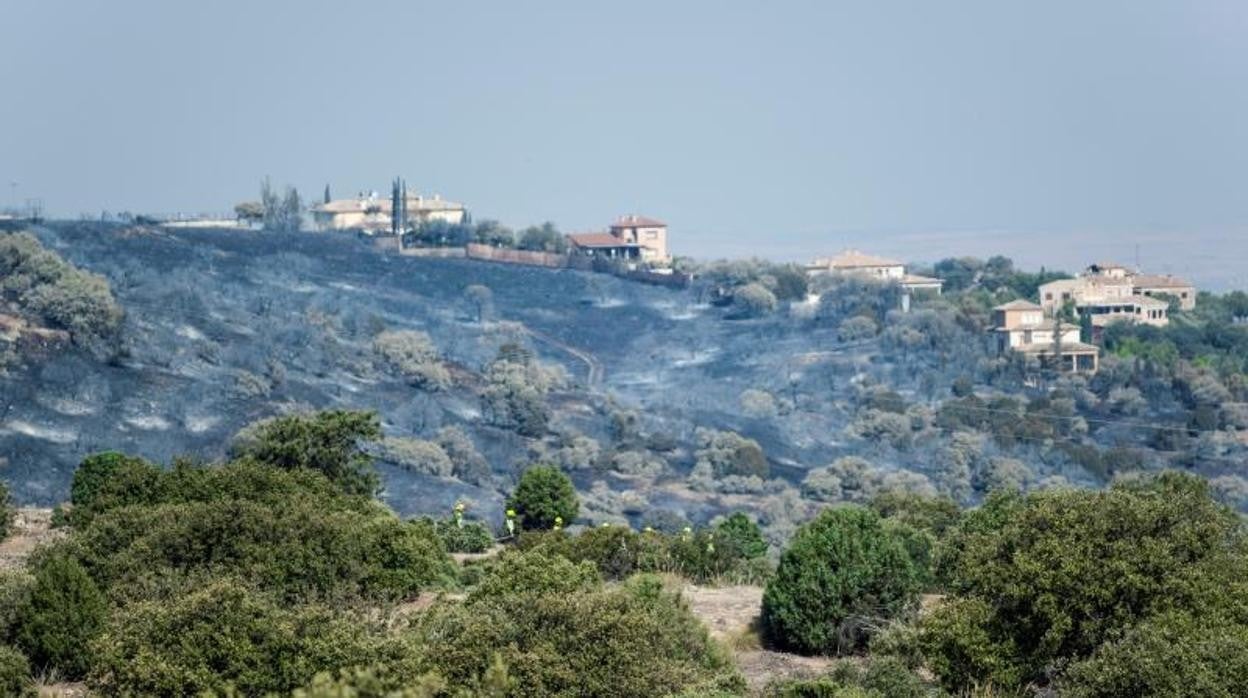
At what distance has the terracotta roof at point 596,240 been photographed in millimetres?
151750

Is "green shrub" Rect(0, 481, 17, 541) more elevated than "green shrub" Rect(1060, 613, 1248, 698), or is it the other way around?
"green shrub" Rect(1060, 613, 1248, 698)

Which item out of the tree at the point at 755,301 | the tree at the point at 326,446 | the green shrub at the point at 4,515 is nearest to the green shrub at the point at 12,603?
the green shrub at the point at 4,515

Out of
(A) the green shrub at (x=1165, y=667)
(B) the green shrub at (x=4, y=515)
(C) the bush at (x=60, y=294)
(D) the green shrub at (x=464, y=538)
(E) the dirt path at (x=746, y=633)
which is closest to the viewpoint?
(A) the green shrub at (x=1165, y=667)

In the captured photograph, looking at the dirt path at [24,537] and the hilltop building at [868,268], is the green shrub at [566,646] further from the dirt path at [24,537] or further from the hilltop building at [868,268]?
the hilltop building at [868,268]

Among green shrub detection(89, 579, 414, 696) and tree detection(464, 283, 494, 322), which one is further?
tree detection(464, 283, 494, 322)

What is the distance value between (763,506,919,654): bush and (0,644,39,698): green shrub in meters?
10.1

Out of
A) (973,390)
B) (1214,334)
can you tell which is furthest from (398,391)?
(1214,334)

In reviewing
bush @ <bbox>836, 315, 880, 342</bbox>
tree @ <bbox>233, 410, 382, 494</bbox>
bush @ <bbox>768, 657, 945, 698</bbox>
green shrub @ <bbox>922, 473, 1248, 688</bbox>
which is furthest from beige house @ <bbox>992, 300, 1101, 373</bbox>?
bush @ <bbox>768, 657, 945, 698</bbox>

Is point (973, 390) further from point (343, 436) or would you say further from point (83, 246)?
point (343, 436)

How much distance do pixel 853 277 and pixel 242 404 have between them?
70.6m

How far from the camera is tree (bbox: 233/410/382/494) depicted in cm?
4291

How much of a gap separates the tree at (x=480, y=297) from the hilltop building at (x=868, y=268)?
104 ft

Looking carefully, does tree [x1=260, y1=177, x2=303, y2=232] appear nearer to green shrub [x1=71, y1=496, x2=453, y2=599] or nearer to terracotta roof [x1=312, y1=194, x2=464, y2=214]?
terracotta roof [x1=312, y1=194, x2=464, y2=214]

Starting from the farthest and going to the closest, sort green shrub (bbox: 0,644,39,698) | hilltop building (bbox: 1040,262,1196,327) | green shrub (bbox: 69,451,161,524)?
hilltop building (bbox: 1040,262,1196,327) < green shrub (bbox: 69,451,161,524) < green shrub (bbox: 0,644,39,698)
